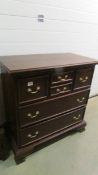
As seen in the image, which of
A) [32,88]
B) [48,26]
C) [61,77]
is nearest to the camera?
[32,88]

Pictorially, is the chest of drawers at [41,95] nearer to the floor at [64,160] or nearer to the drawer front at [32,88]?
the drawer front at [32,88]

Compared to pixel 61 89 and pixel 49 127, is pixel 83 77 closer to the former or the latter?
pixel 61 89

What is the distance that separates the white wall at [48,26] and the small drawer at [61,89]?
60cm

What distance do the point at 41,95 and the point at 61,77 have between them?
259 millimetres

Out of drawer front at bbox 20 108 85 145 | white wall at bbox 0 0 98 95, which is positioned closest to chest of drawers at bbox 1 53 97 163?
drawer front at bbox 20 108 85 145

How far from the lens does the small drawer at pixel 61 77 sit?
4.70 ft

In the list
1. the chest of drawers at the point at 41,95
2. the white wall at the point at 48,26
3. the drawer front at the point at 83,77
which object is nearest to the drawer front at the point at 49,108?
the chest of drawers at the point at 41,95

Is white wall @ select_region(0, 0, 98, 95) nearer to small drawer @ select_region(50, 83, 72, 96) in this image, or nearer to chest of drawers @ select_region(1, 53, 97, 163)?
chest of drawers @ select_region(1, 53, 97, 163)

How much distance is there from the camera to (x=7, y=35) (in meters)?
1.59

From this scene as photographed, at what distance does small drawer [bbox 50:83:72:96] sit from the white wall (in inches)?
23.7

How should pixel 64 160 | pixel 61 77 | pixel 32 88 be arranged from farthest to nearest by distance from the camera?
pixel 64 160 → pixel 61 77 → pixel 32 88

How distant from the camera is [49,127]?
1681 mm

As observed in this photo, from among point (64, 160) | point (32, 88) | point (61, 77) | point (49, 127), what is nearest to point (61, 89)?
point (61, 77)

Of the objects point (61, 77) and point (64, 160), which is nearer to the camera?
point (61, 77)
